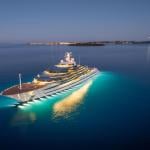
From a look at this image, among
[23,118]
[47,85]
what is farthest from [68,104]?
[23,118]

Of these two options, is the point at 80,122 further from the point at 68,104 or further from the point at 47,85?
the point at 47,85

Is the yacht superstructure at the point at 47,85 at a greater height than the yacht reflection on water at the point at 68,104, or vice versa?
the yacht superstructure at the point at 47,85

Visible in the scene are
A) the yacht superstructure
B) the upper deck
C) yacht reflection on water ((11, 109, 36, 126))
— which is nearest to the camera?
yacht reflection on water ((11, 109, 36, 126))

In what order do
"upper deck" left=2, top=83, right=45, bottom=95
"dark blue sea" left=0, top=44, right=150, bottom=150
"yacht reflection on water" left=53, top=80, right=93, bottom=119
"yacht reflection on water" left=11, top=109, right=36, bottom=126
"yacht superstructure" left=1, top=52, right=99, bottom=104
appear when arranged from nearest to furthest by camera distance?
"dark blue sea" left=0, top=44, right=150, bottom=150, "yacht reflection on water" left=11, top=109, right=36, bottom=126, "yacht reflection on water" left=53, top=80, right=93, bottom=119, "yacht superstructure" left=1, top=52, right=99, bottom=104, "upper deck" left=2, top=83, right=45, bottom=95

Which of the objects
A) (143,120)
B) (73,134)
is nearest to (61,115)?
(73,134)

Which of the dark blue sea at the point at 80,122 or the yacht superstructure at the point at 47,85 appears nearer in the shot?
the dark blue sea at the point at 80,122

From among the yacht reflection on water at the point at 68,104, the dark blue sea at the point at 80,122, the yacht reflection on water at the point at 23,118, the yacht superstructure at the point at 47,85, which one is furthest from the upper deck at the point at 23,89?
the yacht reflection on water at the point at 23,118

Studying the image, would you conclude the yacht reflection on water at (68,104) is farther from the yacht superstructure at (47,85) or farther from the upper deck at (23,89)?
the upper deck at (23,89)

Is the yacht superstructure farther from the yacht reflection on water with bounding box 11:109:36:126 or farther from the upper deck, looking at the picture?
the yacht reflection on water with bounding box 11:109:36:126

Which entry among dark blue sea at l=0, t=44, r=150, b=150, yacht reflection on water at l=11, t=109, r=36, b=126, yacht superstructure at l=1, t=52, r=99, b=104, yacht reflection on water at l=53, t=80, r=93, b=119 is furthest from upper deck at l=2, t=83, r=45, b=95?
yacht reflection on water at l=11, t=109, r=36, b=126
